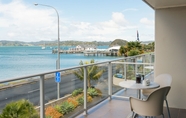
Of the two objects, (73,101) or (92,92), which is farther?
(92,92)

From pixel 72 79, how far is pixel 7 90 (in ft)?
5.39

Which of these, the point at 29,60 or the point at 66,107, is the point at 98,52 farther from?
the point at 66,107

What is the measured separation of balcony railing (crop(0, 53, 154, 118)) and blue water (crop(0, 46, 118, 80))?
21210 millimetres

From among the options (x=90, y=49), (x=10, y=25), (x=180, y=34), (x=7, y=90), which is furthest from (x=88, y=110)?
(x=10, y=25)

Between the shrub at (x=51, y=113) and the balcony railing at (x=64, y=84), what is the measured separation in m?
0.11

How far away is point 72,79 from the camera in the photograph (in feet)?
13.4

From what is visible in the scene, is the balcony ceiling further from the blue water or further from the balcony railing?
the blue water

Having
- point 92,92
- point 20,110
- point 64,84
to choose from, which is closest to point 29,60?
point 92,92

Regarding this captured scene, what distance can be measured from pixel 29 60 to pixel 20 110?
1286 inches

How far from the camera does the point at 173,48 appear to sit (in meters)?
4.70

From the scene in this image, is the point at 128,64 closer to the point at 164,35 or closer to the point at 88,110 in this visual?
the point at 164,35

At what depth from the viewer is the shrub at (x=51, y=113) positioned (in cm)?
331

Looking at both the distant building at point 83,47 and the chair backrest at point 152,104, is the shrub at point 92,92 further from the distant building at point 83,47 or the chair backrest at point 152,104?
the distant building at point 83,47

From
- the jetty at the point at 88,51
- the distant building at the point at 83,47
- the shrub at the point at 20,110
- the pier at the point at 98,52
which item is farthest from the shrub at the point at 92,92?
the distant building at the point at 83,47
